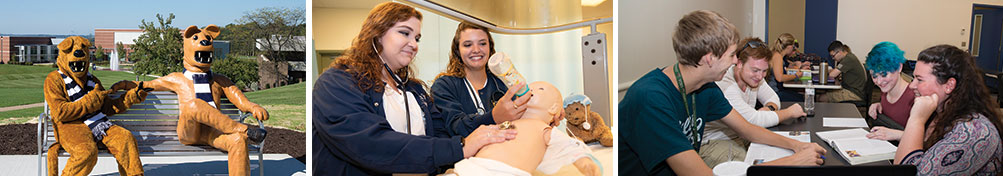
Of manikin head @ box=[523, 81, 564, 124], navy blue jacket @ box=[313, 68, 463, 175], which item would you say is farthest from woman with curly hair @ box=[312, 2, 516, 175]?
manikin head @ box=[523, 81, 564, 124]

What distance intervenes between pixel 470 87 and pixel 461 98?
0.05m

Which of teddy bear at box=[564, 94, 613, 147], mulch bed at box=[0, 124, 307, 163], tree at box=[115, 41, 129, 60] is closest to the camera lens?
teddy bear at box=[564, 94, 613, 147]

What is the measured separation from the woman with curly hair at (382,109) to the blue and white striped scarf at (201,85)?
3.73ft

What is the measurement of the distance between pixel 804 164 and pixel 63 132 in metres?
3.07

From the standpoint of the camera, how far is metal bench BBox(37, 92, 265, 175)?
9.99 feet

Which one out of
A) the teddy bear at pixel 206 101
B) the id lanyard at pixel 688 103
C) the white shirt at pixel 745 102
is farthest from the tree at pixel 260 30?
the white shirt at pixel 745 102

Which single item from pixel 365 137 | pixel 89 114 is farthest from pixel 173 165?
pixel 365 137

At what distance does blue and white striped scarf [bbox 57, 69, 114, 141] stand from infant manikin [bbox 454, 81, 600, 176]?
184 centimetres

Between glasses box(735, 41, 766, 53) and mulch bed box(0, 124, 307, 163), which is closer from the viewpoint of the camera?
glasses box(735, 41, 766, 53)

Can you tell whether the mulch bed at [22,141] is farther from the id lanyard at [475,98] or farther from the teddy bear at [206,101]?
the id lanyard at [475,98]

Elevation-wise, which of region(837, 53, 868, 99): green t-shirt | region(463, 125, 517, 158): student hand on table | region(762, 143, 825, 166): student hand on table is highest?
region(837, 53, 868, 99): green t-shirt

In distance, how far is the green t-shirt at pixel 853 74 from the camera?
8.76ft

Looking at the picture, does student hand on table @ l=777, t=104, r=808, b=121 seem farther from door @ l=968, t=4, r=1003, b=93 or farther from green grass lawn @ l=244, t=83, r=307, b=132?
green grass lawn @ l=244, t=83, r=307, b=132

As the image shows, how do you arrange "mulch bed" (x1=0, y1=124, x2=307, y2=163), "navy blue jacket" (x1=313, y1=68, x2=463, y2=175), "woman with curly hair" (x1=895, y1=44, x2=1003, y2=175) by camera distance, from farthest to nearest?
"mulch bed" (x1=0, y1=124, x2=307, y2=163) → "woman with curly hair" (x1=895, y1=44, x2=1003, y2=175) → "navy blue jacket" (x1=313, y1=68, x2=463, y2=175)
